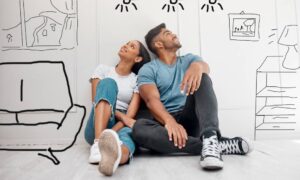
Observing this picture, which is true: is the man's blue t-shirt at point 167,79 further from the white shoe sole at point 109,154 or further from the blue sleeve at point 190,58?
the white shoe sole at point 109,154

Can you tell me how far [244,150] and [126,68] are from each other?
85cm

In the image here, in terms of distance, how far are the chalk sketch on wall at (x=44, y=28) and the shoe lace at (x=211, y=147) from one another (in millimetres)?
1160

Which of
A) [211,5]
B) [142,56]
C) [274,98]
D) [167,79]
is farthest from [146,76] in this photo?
[274,98]

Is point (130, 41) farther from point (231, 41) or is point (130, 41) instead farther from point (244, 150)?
point (244, 150)

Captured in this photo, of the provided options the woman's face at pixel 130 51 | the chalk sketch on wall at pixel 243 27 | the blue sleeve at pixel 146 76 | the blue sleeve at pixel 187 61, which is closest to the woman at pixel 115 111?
the woman's face at pixel 130 51

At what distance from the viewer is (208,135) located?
114cm

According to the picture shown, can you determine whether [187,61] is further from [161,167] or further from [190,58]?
[161,167]

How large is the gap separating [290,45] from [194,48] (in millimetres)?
673

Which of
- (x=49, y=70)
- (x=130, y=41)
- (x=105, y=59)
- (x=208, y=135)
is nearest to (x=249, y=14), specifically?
(x=130, y=41)

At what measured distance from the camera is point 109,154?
995mm

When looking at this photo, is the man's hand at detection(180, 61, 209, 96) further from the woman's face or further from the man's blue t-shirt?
the woman's face

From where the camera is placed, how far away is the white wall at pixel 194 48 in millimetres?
1866

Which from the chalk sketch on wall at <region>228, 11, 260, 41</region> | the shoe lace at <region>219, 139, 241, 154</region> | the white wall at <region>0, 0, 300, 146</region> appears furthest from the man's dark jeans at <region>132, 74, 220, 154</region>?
the chalk sketch on wall at <region>228, 11, 260, 41</region>

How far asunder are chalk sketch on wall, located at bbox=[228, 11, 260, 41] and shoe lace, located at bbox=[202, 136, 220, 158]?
1038mm
